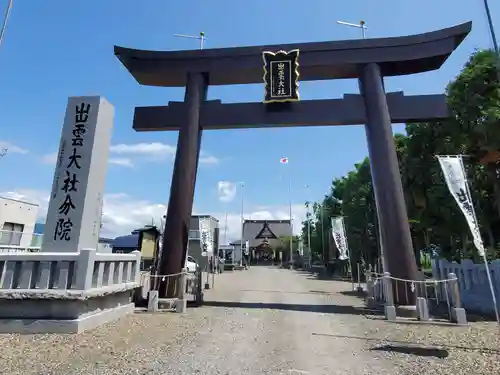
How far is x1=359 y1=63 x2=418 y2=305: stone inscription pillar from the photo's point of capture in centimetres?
1000

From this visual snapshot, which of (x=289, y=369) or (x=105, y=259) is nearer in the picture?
(x=289, y=369)

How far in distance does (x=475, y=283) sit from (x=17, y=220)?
2505 cm

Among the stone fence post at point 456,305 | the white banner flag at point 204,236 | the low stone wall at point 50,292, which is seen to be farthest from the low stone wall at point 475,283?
the white banner flag at point 204,236

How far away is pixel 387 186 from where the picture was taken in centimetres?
1067

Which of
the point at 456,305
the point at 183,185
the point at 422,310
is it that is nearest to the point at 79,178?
the point at 183,185

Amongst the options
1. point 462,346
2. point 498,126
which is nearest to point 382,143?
point 498,126

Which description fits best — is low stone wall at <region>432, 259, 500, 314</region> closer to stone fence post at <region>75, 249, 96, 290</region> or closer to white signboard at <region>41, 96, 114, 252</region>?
stone fence post at <region>75, 249, 96, 290</region>

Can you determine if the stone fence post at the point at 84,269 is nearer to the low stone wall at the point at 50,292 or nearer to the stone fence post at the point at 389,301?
the low stone wall at the point at 50,292

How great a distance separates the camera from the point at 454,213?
41.5ft

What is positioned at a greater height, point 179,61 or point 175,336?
point 179,61

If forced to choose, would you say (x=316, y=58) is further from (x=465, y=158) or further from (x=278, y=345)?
(x=278, y=345)

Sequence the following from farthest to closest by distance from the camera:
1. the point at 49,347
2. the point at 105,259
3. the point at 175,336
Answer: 1. the point at 105,259
2. the point at 175,336
3. the point at 49,347

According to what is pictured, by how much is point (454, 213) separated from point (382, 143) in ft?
14.5

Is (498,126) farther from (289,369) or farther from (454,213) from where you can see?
(289,369)
